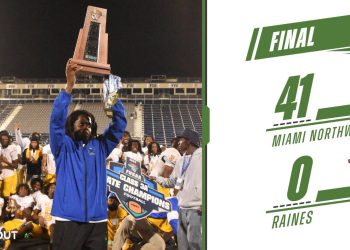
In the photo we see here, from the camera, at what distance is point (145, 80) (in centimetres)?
390

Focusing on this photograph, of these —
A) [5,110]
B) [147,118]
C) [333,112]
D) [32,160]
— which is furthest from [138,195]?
[333,112]

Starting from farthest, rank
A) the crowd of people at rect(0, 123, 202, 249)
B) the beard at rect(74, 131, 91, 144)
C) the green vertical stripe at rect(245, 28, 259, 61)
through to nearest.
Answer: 1. the crowd of people at rect(0, 123, 202, 249)
2. the beard at rect(74, 131, 91, 144)
3. the green vertical stripe at rect(245, 28, 259, 61)

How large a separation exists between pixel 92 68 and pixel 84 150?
1.51 feet

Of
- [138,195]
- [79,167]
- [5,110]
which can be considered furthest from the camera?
[138,195]

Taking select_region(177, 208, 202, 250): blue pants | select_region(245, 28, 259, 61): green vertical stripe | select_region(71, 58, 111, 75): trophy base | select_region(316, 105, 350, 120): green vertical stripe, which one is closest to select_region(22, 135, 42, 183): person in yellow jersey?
select_region(71, 58, 111, 75): trophy base

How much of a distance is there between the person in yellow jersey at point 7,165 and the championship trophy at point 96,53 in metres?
0.64

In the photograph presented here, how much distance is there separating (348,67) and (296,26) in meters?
0.37

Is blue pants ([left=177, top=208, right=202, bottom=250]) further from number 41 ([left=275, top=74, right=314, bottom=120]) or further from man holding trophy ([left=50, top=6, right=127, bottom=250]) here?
number 41 ([left=275, top=74, right=314, bottom=120])

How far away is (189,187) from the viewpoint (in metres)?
3.80

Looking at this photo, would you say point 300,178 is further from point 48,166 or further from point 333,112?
point 48,166

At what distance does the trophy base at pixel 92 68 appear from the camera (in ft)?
12.1

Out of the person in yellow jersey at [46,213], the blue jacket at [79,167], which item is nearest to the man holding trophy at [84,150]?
the blue jacket at [79,167]

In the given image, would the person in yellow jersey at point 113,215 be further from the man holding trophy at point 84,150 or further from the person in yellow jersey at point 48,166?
the person in yellow jersey at point 48,166

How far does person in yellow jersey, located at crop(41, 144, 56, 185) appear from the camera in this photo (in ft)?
13.0
